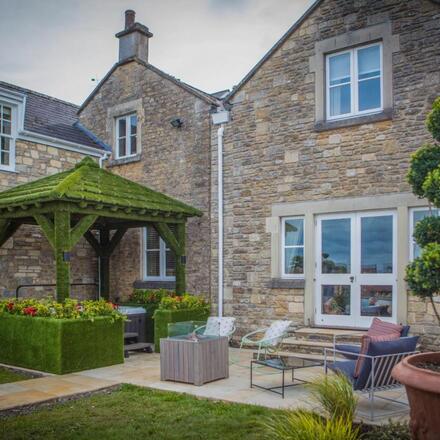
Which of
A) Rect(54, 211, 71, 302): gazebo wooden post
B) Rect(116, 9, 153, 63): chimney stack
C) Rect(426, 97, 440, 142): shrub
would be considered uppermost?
Rect(116, 9, 153, 63): chimney stack

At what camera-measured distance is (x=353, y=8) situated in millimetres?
9859

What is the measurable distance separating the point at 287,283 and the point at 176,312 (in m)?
2.25

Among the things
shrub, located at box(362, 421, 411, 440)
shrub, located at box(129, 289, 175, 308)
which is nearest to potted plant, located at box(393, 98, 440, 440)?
shrub, located at box(362, 421, 411, 440)

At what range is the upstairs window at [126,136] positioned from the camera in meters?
13.8

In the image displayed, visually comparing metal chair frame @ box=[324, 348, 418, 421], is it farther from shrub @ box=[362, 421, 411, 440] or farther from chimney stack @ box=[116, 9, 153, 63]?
chimney stack @ box=[116, 9, 153, 63]

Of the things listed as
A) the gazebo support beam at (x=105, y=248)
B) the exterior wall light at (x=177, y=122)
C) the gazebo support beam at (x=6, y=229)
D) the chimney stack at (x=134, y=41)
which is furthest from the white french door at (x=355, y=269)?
the chimney stack at (x=134, y=41)

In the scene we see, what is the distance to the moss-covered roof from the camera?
29.8 feet

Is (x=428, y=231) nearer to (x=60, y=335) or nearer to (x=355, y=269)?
(x=355, y=269)

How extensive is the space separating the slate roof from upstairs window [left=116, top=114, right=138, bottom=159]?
1.33 ft

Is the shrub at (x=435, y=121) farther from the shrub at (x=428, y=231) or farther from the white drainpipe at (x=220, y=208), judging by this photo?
the white drainpipe at (x=220, y=208)

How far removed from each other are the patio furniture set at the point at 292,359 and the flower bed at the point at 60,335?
1.34 metres

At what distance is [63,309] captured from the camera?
8617 mm

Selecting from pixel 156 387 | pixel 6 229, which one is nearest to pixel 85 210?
pixel 6 229

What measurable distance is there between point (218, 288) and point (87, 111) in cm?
678
